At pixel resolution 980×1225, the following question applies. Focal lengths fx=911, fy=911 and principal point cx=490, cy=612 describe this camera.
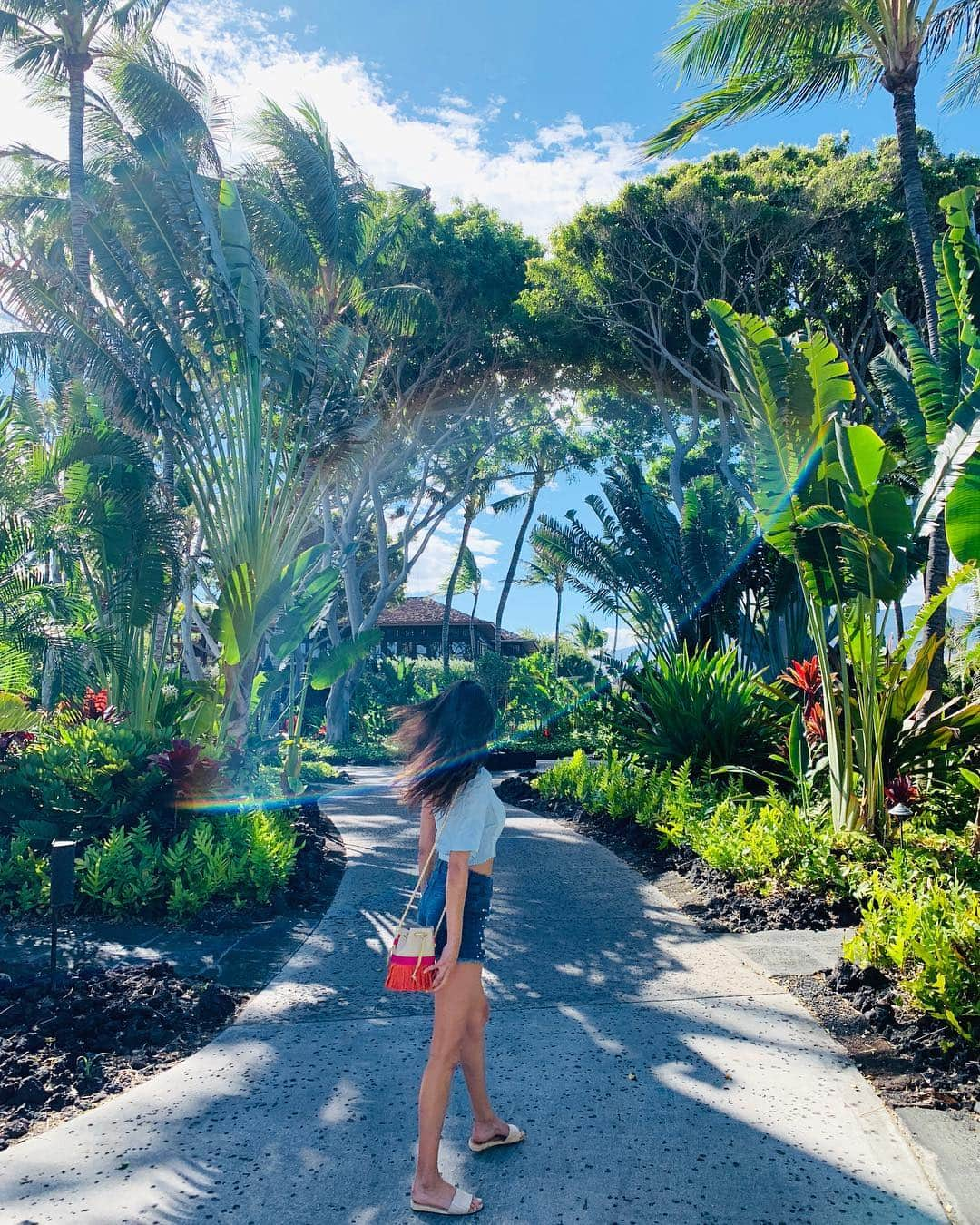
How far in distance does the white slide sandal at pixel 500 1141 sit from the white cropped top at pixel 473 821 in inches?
36.6

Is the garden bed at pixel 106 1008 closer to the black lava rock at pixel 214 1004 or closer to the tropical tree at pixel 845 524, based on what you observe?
the black lava rock at pixel 214 1004

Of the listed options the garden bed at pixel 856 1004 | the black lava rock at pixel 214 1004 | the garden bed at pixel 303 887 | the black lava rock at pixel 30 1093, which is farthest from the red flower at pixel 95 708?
the black lava rock at pixel 30 1093

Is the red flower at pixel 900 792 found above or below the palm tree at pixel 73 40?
below

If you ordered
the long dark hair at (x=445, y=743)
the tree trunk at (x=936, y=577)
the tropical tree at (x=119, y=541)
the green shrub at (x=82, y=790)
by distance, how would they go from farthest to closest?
the tropical tree at (x=119, y=541), the tree trunk at (x=936, y=577), the green shrub at (x=82, y=790), the long dark hair at (x=445, y=743)

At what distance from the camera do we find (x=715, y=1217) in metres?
2.56

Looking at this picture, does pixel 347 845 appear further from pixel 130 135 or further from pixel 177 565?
pixel 130 135

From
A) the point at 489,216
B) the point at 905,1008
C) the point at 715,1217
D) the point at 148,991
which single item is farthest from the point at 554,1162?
the point at 489,216

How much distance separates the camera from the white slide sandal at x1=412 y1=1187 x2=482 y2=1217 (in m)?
2.60

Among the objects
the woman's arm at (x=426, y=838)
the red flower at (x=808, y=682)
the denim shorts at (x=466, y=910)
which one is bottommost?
the denim shorts at (x=466, y=910)

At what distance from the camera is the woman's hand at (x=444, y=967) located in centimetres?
271

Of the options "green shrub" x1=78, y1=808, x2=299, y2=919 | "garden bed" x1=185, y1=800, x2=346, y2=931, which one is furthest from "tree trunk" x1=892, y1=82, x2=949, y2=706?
"green shrub" x1=78, y1=808, x2=299, y2=919

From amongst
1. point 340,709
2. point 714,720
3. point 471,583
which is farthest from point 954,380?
point 471,583

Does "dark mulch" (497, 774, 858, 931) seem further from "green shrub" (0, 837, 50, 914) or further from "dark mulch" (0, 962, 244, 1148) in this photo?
"green shrub" (0, 837, 50, 914)

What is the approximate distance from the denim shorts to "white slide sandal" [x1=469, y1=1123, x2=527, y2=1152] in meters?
0.64
